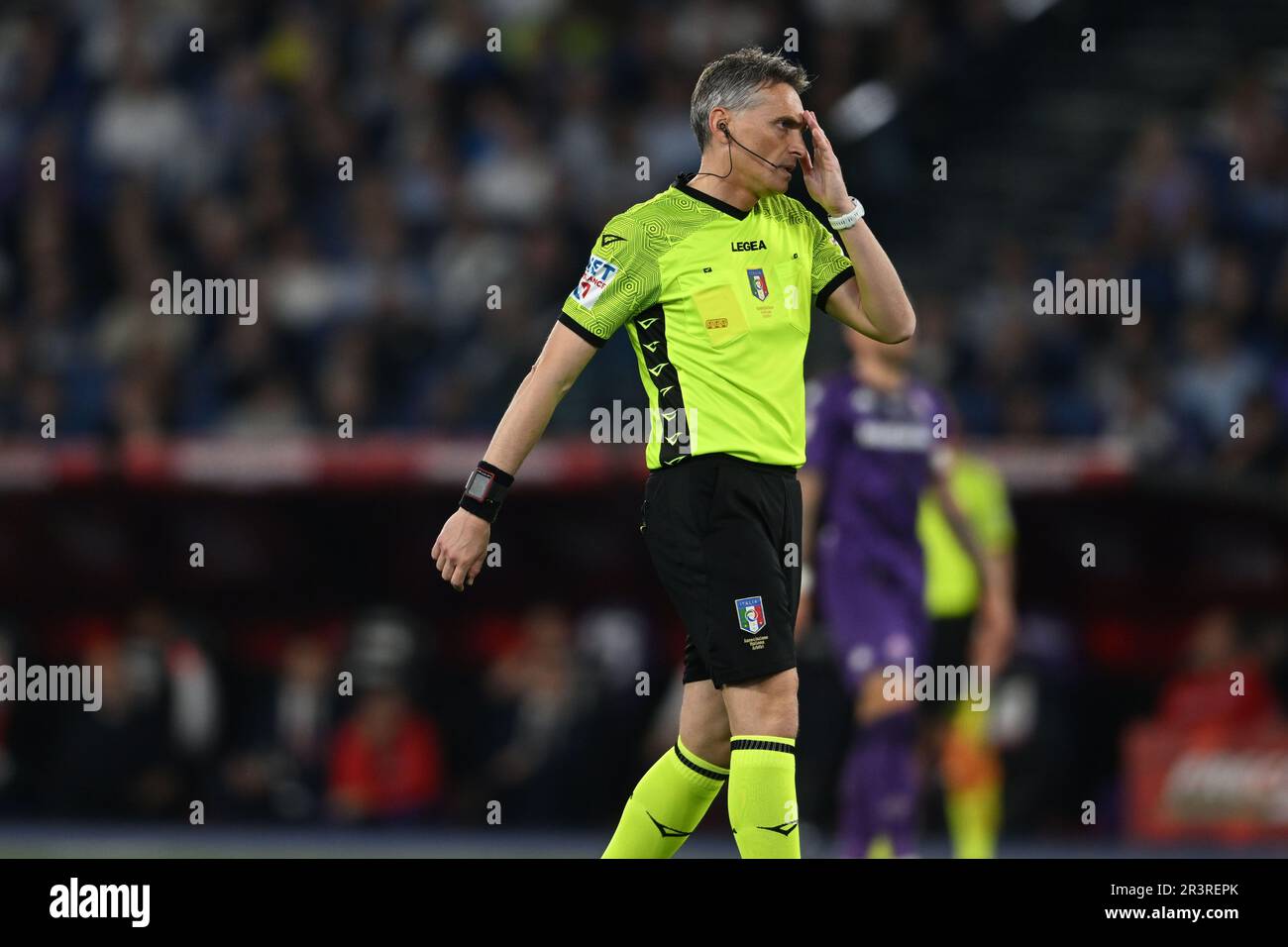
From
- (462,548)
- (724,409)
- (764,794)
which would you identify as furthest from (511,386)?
(764,794)

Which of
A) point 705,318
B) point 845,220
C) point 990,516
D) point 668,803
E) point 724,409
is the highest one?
point 845,220

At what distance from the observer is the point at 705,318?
5680mm

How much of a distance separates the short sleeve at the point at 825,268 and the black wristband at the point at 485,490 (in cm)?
106

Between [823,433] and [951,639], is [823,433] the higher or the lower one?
the higher one

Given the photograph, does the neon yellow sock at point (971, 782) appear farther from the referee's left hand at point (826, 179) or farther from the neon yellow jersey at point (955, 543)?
the referee's left hand at point (826, 179)

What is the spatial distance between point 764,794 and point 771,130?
5.92 feet

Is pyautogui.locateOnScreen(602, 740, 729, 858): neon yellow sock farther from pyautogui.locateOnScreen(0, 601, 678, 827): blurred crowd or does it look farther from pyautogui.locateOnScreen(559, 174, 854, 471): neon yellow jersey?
pyautogui.locateOnScreen(0, 601, 678, 827): blurred crowd

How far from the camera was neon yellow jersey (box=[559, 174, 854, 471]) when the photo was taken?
5.66 metres

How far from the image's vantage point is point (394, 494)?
11.5m

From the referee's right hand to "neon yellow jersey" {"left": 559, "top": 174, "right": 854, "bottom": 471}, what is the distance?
0.56m

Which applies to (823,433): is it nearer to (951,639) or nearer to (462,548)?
(951,639)

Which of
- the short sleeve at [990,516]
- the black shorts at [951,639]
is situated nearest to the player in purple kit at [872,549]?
the black shorts at [951,639]
